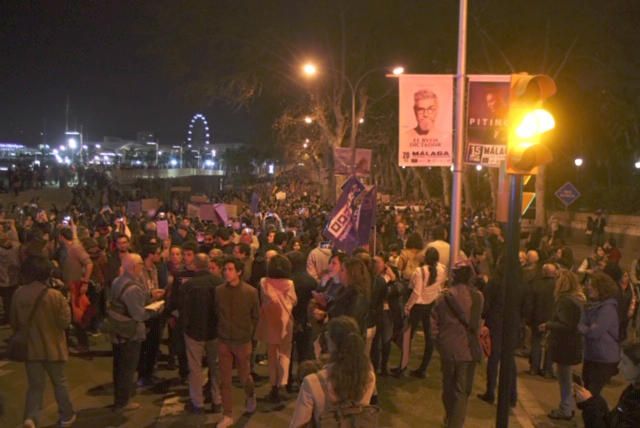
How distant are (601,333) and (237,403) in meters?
3.97

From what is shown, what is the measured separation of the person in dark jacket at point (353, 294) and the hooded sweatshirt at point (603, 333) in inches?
86.9

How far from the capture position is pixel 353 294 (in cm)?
642

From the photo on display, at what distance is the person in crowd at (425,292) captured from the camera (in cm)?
816

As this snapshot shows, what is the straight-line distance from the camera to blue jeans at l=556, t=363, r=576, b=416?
700 centimetres

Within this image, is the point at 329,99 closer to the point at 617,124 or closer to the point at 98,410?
the point at 98,410

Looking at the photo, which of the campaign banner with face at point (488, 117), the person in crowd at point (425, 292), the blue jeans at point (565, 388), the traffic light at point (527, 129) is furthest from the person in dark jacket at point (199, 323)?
the campaign banner with face at point (488, 117)

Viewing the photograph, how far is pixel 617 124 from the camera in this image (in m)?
48.7

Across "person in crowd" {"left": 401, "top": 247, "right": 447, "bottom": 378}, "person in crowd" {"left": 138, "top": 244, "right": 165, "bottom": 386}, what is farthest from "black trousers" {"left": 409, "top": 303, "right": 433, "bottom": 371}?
"person in crowd" {"left": 138, "top": 244, "right": 165, "bottom": 386}

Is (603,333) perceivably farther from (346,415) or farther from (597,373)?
(346,415)

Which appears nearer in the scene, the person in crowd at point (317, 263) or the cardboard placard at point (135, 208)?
the person in crowd at point (317, 263)

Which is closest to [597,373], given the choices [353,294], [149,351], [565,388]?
[565,388]

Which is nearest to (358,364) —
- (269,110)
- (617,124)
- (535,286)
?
(535,286)

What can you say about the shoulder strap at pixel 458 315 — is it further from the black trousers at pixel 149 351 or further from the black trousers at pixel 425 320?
the black trousers at pixel 149 351

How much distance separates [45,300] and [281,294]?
243 centimetres
